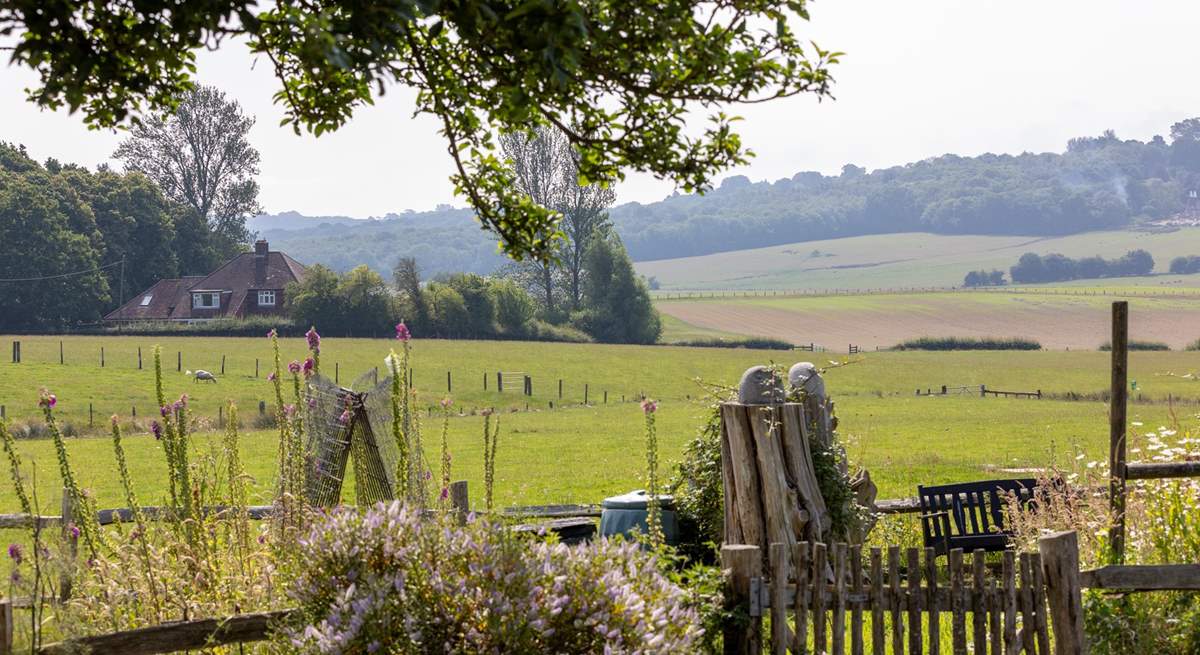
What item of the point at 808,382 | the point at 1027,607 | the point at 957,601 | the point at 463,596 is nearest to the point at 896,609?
the point at 957,601

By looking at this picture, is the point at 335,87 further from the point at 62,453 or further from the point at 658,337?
the point at 658,337

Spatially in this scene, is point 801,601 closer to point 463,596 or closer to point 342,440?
point 463,596

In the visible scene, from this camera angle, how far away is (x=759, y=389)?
9953 millimetres

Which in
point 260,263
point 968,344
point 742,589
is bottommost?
point 968,344

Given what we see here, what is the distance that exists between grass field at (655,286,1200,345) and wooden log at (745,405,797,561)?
8165 cm

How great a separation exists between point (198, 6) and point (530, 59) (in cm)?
163

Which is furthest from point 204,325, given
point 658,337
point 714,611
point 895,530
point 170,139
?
point 714,611

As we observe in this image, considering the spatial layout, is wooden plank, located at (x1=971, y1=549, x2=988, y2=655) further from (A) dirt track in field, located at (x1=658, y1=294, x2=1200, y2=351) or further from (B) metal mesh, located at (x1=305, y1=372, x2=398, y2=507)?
(A) dirt track in field, located at (x1=658, y1=294, x2=1200, y2=351)

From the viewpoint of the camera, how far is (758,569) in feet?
20.9

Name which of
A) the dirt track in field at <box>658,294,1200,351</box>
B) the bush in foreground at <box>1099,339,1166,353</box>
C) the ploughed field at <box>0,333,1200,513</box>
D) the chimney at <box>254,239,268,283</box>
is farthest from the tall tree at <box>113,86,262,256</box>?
the bush in foreground at <box>1099,339,1166,353</box>

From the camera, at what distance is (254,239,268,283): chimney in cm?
8100

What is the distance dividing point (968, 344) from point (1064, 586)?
262 feet

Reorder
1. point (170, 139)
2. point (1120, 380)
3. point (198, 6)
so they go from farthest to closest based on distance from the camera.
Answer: point (170, 139) → point (1120, 380) → point (198, 6)

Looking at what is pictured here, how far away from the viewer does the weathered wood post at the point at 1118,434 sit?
8.40 metres
